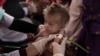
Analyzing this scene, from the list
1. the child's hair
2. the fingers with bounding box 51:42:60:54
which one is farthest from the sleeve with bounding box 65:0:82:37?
the fingers with bounding box 51:42:60:54

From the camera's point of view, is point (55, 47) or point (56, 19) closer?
point (55, 47)

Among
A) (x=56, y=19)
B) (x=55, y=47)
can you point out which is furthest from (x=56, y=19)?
(x=55, y=47)

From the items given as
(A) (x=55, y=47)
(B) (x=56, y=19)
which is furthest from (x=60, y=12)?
(A) (x=55, y=47)

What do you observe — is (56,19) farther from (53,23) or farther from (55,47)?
(55,47)

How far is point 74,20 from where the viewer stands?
1.14 metres

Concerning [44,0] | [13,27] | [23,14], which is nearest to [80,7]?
[13,27]

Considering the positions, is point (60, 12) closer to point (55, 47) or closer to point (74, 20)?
point (74, 20)

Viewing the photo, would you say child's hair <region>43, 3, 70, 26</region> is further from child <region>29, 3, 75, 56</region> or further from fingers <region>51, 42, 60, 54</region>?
fingers <region>51, 42, 60, 54</region>

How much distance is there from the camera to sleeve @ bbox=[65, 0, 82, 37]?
111cm

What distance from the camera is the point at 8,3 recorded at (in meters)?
1.56

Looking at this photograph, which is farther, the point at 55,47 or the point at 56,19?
the point at 56,19

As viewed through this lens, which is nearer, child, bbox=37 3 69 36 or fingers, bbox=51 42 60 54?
fingers, bbox=51 42 60 54

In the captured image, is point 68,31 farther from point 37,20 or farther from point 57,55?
point 37,20

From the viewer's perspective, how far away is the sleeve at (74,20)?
43.9 inches
